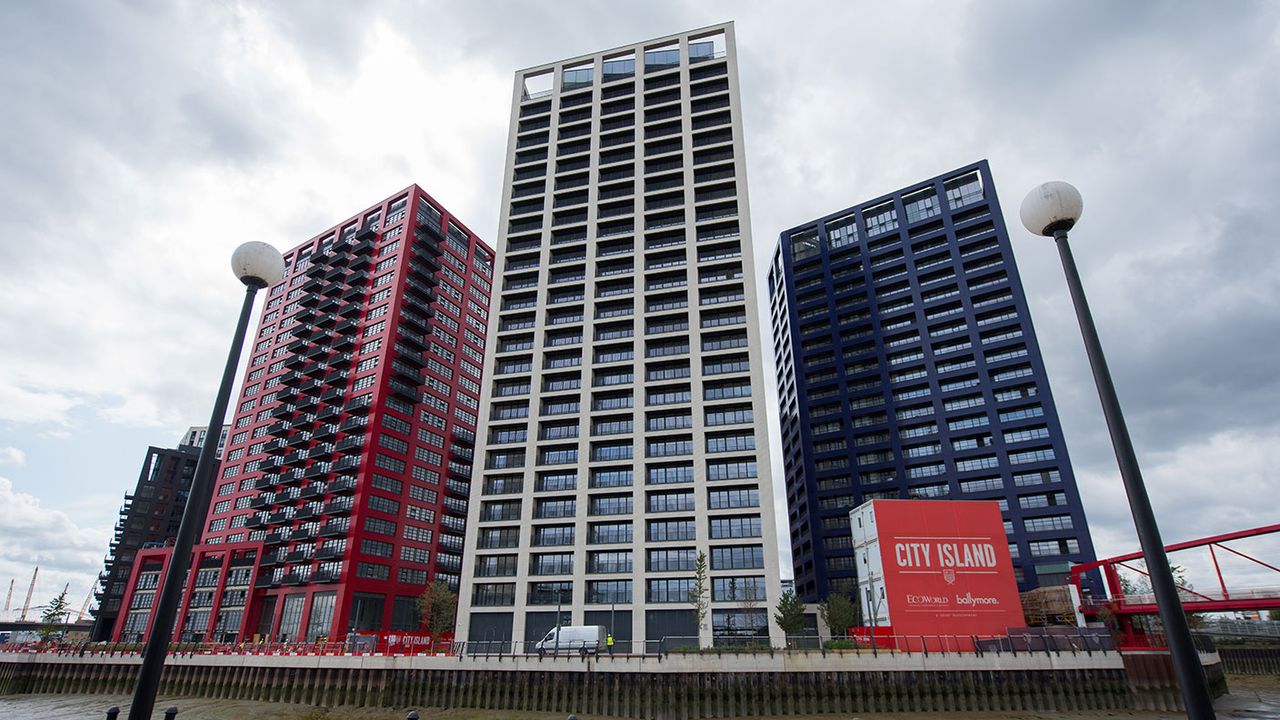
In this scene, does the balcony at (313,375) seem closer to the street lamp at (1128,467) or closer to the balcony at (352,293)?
the balcony at (352,293)

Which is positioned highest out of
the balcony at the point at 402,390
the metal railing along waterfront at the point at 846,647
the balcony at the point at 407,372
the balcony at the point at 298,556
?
the balcony at the point at 407,372

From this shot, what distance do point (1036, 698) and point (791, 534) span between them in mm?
82483

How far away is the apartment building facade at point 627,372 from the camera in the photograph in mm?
62125

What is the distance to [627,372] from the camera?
7300cm

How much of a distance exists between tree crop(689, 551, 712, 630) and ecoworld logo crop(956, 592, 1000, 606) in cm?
1965

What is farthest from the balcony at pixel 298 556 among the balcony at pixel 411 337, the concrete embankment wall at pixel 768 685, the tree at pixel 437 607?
the concrete embankment wall at pixel 768 685

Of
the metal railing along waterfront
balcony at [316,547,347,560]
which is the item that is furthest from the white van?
balcony at [316,547,347,560]

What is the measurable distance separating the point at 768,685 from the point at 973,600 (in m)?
18.8

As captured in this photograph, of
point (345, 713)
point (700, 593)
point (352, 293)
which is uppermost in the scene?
point (352, 293)

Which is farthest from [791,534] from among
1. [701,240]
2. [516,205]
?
[516,205]

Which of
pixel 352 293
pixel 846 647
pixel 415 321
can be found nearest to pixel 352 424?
pixel 415 321

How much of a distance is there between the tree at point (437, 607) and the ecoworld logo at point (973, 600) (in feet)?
173

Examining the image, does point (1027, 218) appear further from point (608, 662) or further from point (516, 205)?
point (516, 205)

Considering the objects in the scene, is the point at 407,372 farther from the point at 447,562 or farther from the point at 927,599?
the point at 927,599
